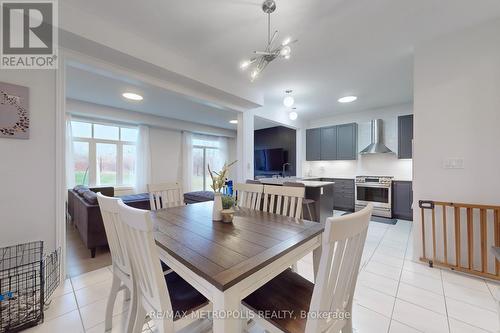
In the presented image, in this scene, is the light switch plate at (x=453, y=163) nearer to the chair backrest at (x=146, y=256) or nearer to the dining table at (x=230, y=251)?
the dining table at (x=230, y=251)

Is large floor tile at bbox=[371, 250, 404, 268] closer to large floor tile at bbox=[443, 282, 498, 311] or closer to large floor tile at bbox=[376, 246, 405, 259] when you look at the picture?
large floor tile at bbox=[376, 246, 405, 259]

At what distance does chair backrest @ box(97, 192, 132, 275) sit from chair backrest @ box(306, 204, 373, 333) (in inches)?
40.5

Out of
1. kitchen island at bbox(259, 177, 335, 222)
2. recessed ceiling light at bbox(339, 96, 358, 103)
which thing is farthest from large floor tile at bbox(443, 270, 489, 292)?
recessed ceiling light at bbox(339, 96, 358, 103)

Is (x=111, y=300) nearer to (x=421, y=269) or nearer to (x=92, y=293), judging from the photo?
(x=92, y=293)

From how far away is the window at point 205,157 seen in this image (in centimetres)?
705

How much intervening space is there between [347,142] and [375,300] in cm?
411

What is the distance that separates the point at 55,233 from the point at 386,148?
5.88 meters

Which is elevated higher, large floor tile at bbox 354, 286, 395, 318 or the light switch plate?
the light switch plate

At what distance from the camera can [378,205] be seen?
4516 millimetres

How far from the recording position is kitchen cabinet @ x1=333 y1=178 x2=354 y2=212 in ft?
16.4

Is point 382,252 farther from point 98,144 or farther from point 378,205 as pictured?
point 98,144

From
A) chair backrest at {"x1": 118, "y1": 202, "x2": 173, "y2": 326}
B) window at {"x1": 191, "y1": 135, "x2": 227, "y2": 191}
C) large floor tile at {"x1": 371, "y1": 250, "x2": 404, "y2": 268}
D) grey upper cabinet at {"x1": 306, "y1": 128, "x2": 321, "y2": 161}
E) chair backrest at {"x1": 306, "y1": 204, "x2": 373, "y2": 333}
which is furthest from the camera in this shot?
window at {"x1": 191, "y1": 135, "x2": 227, "y2": 191}

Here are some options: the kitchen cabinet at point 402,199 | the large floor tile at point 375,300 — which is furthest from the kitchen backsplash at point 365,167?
the large floor tile at point 375,300

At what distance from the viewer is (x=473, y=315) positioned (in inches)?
61.9
